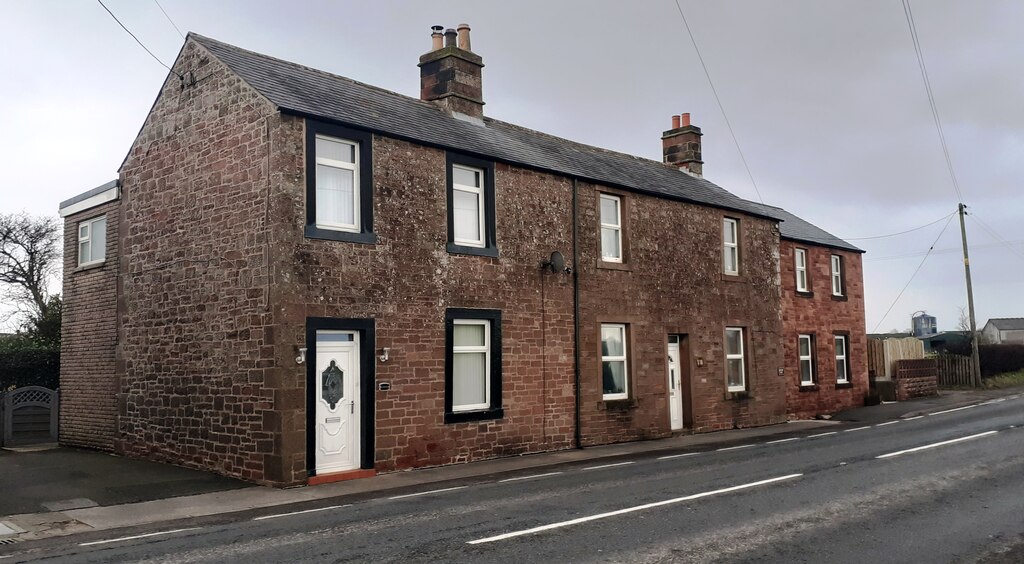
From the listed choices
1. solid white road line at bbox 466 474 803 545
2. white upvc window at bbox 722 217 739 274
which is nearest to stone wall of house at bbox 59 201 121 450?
solid white road line at bbox 466 474 803 545

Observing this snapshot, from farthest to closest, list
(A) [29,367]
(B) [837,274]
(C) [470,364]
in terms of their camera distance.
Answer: (B) [837,274] < (A) [29,367] < (C) [470,364]

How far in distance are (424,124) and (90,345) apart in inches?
343

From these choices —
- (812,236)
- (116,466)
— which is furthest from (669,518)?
(812,236)

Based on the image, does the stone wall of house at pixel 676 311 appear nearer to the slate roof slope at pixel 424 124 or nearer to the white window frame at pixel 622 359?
the white window frame at pixel 622 359

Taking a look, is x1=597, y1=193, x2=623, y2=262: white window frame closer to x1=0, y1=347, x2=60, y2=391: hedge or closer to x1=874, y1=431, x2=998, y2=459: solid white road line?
x1=874, y1=431, x2=998, y2=459: solid white road line

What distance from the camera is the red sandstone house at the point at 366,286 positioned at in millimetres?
12750

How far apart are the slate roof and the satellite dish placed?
4017 inches

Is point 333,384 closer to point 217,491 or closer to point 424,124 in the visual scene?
point 217,491

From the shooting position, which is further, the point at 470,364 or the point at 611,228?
the point at 611,228

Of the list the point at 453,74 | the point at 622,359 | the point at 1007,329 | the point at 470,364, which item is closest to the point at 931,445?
the point at 622,359

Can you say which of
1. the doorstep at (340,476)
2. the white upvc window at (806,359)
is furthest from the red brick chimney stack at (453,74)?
the white upvc window at (806,359)

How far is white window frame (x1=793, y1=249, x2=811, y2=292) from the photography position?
26.0m

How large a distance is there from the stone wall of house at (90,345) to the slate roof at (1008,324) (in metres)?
108

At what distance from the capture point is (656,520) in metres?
8.38
